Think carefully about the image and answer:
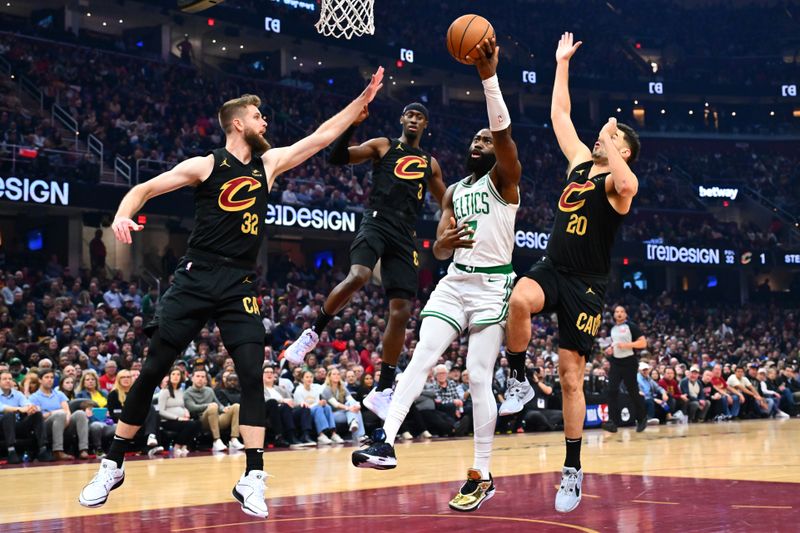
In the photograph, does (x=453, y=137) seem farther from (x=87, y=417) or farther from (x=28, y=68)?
(x=87, y=417)

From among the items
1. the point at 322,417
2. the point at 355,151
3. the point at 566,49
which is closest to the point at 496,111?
the point at 566,49

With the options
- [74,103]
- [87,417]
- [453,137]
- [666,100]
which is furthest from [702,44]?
[87,417]

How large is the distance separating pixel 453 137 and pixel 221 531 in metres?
32.9

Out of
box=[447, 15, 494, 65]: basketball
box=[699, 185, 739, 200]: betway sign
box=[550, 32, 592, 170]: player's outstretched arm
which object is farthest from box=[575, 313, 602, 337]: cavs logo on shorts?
box=[699, 185, 739, 200]: betway sign

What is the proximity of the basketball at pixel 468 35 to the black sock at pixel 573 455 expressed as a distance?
2656 mm

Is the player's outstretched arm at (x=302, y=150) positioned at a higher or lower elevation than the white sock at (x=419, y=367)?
higher

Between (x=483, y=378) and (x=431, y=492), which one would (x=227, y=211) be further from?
(x=431, y=492)

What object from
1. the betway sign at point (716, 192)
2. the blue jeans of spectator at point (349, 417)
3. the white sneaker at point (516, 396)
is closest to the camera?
the white sneaker at point (516, 396)

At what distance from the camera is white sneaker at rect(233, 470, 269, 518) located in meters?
5.47

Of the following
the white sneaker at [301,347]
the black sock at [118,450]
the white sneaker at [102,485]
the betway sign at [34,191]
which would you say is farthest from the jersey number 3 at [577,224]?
the betway sign at [34,191]

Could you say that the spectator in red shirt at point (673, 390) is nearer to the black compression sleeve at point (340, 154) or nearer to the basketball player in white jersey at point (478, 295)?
the black compression sleeve at point (340, 154)

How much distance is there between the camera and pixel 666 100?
47656mm

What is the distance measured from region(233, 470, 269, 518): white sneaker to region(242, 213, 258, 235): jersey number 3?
57.2 inches

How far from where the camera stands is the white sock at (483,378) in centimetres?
656
